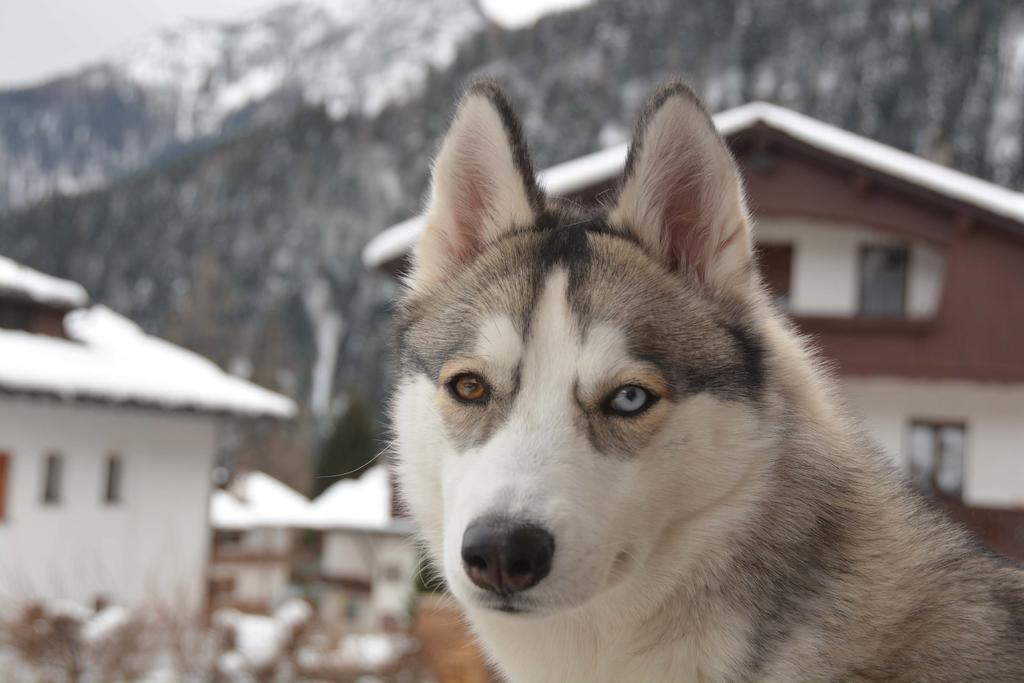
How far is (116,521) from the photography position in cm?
3269

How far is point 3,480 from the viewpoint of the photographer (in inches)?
1129

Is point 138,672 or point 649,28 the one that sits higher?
point 649,28

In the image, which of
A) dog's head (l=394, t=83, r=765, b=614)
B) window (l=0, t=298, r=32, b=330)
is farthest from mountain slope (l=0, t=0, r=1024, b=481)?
dog's head (l=394, t=83, r=765, b=614)

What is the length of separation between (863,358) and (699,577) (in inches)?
752

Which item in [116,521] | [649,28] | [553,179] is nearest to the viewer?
[553,179]

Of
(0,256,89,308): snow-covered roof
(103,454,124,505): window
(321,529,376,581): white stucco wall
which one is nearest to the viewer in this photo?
(0,256,89,308): snow-covered roof

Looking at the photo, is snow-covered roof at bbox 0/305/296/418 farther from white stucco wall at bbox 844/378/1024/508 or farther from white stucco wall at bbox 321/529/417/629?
white stucco wall at bbox 844/378/1024/508

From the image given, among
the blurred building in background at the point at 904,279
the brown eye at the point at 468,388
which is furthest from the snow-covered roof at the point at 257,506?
the brown eye at the point at 468,388

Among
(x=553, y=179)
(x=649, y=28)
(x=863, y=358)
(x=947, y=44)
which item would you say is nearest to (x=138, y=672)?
(x=553, y=179)

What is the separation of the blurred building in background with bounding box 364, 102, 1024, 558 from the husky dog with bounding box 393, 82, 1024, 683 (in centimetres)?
1599

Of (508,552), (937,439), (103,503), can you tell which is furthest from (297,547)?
(508,552)

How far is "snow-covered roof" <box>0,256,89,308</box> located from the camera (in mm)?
29516

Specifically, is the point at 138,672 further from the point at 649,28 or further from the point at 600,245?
the point at 649,28

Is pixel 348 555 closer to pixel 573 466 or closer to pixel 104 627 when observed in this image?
pixel 104 627
